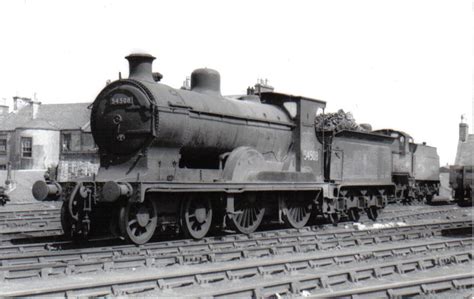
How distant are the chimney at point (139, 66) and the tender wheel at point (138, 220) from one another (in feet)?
8.43

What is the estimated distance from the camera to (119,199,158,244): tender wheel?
10.3 m

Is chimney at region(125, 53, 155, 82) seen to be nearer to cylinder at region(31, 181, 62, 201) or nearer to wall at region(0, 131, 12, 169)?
cylinder at region(31, 181, 62, 201)

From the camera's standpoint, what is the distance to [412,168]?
2562 centimetres

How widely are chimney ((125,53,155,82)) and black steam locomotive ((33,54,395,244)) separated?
0.02 metres

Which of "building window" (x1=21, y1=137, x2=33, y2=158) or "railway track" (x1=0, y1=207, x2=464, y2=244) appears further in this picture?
"building window" (x1=21, y1=137, x2=33, y2=158)

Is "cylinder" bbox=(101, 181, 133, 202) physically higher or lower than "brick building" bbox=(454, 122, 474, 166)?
lower

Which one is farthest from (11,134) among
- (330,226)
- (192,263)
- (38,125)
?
(192,263)

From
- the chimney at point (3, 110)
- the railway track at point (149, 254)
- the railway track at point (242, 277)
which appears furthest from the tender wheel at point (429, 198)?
the chimney at point (3, 110)

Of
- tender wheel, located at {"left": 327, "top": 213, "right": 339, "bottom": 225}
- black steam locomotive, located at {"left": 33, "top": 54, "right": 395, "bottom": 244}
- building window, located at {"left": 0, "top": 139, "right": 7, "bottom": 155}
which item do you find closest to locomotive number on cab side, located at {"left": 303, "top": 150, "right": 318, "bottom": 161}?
black steam locomotive, located at {"left": 33, "top": 54, "right": 395, "bottom": 244}

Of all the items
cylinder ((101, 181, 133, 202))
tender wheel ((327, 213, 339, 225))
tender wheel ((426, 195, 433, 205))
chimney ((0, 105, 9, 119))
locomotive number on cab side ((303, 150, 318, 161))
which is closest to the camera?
cylinder ((101, 181, 133, 202))

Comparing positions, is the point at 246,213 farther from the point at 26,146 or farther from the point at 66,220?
the point at 26,146

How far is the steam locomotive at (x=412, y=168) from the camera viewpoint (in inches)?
877

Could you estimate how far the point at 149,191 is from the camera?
33.7ft

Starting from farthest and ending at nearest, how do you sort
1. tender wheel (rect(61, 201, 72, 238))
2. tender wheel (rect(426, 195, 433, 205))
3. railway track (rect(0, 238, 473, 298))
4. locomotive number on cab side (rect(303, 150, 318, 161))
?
tender wheel (rect(426, 195, 433, 205))
locomotive number on cab side (rect(303, 150, 318, 161))
tender wheel (rect(61, 201, 72, 238))
railway track (rect(0, 238, 473, 298))
